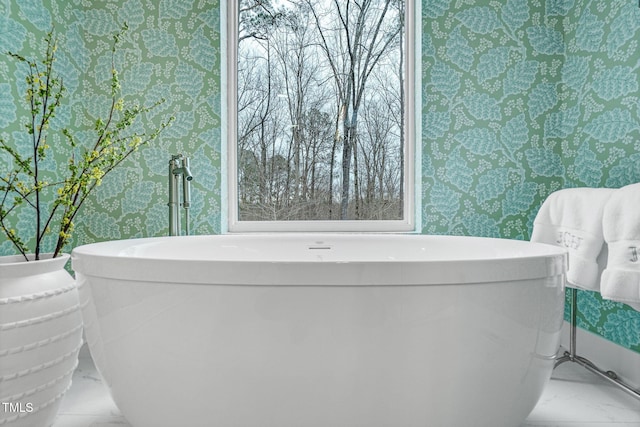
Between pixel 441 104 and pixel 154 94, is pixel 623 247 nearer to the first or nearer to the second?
pixel 441 104

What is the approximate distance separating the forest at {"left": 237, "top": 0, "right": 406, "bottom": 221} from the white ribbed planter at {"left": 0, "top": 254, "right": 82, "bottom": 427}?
1.30m

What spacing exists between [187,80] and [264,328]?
1.77 m

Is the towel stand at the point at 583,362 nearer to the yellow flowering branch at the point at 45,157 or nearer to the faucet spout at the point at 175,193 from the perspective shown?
the faucet spout at the point at 175,193

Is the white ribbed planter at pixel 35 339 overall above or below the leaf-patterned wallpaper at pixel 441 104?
below

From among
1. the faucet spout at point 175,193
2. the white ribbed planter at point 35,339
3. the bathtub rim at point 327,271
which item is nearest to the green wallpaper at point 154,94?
the faucet spout at point 175,193

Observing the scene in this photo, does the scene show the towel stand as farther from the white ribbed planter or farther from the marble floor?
the white ribbed planter

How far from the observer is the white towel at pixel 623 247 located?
1450 mm

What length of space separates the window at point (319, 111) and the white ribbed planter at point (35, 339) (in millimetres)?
1274

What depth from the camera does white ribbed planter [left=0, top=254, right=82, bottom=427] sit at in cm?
136

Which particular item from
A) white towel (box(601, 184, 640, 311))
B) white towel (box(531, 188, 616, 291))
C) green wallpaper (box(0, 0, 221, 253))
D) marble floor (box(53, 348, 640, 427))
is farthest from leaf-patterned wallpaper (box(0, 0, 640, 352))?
white towel (box(601, 184, 640, 311))

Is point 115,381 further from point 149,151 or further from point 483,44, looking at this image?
point 483,44

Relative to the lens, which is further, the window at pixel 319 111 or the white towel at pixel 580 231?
the window at pixel 319 111

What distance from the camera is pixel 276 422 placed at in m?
1.20

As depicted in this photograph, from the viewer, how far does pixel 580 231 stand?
1.80 meters
